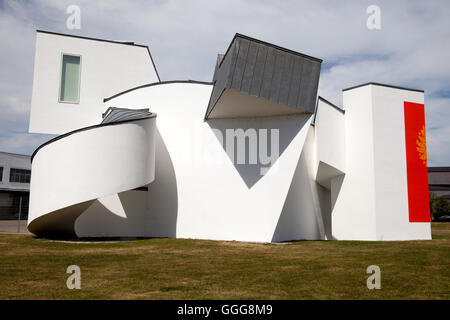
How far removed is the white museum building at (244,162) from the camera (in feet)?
46.4

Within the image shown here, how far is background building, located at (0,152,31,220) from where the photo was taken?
4054 cm

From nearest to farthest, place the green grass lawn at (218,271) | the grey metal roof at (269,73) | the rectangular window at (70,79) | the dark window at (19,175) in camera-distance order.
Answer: the green grass lawn at (218,271) < the grey metal roof at (269,73) < the rectangular window at (70,79) < the dark window at (19,175)

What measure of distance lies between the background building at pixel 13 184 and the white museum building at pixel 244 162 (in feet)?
83.1

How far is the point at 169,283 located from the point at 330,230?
13.4 m

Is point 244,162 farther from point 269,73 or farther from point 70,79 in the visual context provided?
point 70,79

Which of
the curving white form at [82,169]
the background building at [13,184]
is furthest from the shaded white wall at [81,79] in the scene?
the background building at [13,184]

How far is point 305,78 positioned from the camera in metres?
14.7

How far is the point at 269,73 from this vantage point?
1406 cm

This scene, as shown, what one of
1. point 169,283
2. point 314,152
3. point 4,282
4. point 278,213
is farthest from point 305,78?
point 4,282

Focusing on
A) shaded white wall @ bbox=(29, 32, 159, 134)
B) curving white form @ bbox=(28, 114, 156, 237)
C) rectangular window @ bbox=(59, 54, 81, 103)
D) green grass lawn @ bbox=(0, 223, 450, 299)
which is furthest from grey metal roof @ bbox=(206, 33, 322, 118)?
rectangular window @ bbox=(59, 54, 81, 103)

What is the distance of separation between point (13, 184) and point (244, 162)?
37.1 metres

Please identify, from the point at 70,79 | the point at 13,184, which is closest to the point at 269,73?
the point at 70,79

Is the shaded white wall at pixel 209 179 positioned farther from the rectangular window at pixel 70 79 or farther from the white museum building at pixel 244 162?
the rectangular window at pixel 70 79
